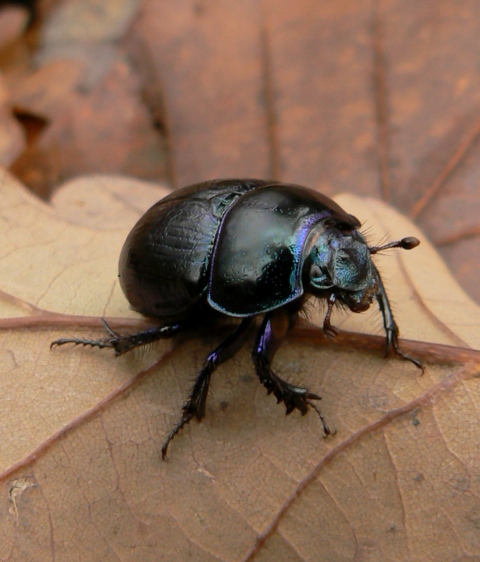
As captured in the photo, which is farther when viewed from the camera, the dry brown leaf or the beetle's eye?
the beetle's eye

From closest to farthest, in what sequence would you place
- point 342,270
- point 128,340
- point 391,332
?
point 342,270 → point 391,332 → point 128,340

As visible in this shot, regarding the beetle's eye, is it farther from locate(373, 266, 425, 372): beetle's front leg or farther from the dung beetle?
locate(373, 266, 425, 372): beetle's front leg

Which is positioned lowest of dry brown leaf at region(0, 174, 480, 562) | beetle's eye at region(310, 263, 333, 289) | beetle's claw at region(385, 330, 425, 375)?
dry brown leaf at region(0, 174, 480, 562)

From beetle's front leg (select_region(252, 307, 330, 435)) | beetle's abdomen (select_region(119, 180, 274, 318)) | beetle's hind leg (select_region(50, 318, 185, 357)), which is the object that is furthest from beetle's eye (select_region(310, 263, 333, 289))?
beetle's hind leg (select_region(50, 318, 185, 357))

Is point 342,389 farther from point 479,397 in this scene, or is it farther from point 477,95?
point 477,95

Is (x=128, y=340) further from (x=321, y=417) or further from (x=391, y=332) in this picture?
(x=391, y=332)

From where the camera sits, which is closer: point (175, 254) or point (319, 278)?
point (319, 278)

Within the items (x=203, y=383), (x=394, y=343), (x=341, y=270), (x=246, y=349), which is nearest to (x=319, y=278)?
(x=341, y=270)

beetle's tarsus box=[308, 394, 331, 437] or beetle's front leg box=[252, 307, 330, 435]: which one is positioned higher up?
beetle's front leg box=[252, 307, 330, 435]
